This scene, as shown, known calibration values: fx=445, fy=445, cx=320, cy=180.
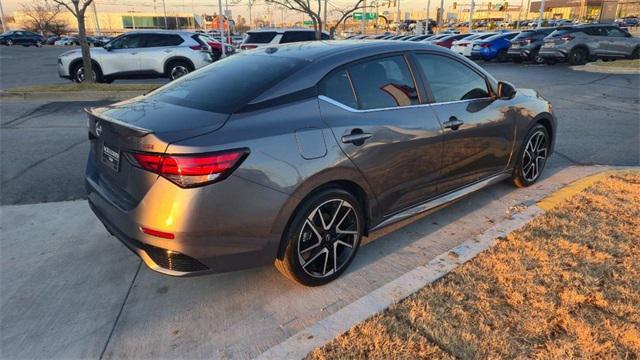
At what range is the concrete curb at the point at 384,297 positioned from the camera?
248cm

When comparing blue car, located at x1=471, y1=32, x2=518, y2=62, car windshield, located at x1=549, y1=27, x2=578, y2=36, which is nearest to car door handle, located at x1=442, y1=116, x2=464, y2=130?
car windshield, located at x1=549, y1=27, x2=578, y2=36

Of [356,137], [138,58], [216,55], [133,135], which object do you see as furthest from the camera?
[216,55]

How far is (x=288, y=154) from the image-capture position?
8.79 feet

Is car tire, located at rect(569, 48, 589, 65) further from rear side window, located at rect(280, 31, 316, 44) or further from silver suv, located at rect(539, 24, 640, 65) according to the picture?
rear side window, located at rect(280, 31, 316, 44)

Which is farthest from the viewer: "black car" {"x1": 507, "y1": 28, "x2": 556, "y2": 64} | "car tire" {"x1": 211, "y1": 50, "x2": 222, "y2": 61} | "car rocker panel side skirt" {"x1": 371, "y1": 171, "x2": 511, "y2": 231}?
"black car" {"x1": 507, "y1": 28, "x2": 556, "y2": 64}

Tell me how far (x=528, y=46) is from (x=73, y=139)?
2077 cm

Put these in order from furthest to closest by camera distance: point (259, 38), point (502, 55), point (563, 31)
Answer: point (502, 55) → point (563, 31) → point (259, 38)

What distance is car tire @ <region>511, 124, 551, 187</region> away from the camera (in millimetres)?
4703

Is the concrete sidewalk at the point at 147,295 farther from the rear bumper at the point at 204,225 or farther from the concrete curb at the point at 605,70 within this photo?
the concrete curb at the point at 605,70

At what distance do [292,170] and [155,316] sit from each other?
1.29 meters

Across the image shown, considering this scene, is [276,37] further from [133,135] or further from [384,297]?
[384,297]

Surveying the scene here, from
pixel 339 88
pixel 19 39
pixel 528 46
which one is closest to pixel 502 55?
pixel 528 46

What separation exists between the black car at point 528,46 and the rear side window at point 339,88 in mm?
20938

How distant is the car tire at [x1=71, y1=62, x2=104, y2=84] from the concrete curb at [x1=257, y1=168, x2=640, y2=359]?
42.5 feet
